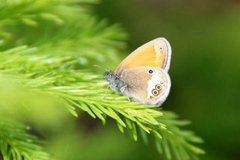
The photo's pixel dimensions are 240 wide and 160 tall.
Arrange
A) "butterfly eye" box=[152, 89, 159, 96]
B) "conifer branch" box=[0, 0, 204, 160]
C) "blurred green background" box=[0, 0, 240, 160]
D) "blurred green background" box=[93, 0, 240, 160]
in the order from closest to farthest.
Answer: "conifer branch" box=[0, 0, 204, 160] < "butterfly eye" box=[152, 89, 159, 96] < "blurred green background" box=[0, 0, 240, 160] < "blurred green background" box=[93, 0, 240, 160]

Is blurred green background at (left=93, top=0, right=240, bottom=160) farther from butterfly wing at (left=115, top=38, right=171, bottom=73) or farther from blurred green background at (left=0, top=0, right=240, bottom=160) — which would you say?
butterfly wing at (left=115, top=38, right=171, bottom=73)

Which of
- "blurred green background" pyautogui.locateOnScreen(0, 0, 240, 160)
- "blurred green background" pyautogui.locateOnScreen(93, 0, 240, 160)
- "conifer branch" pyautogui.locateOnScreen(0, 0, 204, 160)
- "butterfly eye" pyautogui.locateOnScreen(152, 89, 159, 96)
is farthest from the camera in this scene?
"blurred green background" pyautogui.locateOnScreen(93, 0, 240, 160)

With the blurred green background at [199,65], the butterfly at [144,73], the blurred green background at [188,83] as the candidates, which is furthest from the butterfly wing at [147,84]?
the blurred green background at [199,65]

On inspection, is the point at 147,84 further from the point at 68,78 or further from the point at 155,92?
the point at 68,78

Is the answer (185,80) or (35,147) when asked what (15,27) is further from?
(185,80)

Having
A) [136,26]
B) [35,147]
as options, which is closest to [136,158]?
[136,26]

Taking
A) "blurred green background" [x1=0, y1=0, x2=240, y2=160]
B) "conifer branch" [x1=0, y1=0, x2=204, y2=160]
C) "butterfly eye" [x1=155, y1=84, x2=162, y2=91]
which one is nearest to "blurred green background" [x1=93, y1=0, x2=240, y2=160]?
"blurred green background" [x1=0, y1=0, x2=240, y2=160]

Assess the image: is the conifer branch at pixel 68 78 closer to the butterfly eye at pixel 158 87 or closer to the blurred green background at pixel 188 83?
the butterfly eye at pixel 158 87
